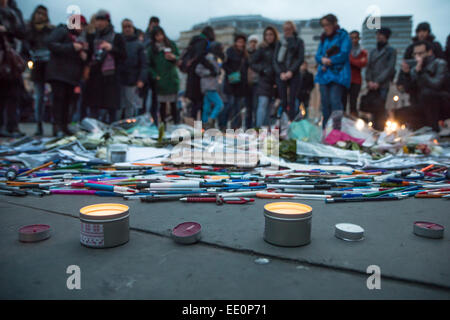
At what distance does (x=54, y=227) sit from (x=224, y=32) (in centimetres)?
3946

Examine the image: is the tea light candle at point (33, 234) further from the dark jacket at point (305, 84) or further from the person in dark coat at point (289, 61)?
the dark jacket at point (305, 84)

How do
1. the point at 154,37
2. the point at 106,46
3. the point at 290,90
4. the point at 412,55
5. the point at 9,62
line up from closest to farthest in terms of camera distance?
1. the point at 9,62
2. the point at 106,46
3. the point at 290,90
4. the point at 154,37
5. the point at 412,55

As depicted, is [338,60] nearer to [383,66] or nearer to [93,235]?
[383,66]

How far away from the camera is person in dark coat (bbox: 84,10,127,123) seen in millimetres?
5172

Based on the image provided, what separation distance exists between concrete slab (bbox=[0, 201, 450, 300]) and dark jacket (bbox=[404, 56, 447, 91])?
6256mm

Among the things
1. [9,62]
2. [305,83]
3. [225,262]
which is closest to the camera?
[225,262]

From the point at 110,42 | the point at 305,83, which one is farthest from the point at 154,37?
the point at 305,83

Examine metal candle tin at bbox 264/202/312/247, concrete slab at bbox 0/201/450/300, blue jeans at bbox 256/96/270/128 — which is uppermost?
blue jeans at bbox 256/96/270/128

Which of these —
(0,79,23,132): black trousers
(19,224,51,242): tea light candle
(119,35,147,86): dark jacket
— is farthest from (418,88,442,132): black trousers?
(0,79,23,132): black trousers

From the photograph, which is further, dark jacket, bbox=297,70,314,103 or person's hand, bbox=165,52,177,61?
dark jacket, bbox=297,70,314,103

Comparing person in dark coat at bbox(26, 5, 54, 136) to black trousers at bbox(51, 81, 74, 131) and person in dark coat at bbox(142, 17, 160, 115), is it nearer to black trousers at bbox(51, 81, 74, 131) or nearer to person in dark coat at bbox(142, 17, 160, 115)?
black trousers at bbox(51, 81, 74, 131)

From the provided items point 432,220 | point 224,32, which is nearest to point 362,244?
point 432,220

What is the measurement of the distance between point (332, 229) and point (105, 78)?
4847mm

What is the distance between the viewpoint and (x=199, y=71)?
578 centimetres
